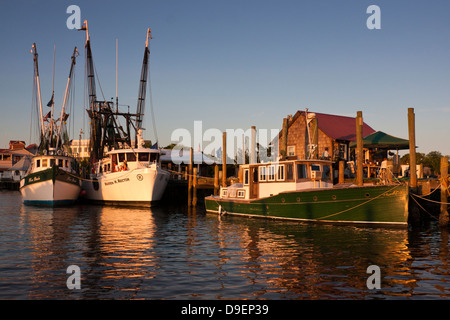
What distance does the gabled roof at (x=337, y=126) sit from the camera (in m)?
41.6

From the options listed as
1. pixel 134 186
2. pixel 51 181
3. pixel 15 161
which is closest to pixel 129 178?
pixel 134 186

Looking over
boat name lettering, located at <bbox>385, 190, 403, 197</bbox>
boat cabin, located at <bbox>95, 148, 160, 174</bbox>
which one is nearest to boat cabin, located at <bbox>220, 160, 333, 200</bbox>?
boat name lettering, located at <bbox>385, 190, 403, 197</bbox>

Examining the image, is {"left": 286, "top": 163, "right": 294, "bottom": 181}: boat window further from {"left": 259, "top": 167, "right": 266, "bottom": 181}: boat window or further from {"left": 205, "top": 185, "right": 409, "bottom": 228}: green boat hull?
{"left": 259, "top": 167, "right": 266, "bottom": 181}: boat window

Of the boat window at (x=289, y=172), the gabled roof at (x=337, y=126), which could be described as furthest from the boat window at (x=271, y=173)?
the gabled roof at (x=337, y=126)

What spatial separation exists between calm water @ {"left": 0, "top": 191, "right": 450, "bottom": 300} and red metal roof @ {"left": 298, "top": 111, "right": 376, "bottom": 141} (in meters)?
19.7

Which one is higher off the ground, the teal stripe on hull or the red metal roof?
the red metal roof

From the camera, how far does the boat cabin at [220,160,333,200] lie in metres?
24.4

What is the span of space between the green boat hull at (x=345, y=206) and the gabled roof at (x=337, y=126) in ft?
60.3

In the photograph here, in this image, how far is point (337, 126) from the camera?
44.2 metres

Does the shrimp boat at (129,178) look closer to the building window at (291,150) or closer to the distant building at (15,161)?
the building window at (291,150)

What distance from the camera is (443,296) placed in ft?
32.8

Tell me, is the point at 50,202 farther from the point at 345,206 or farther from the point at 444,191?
the point at 444,191
